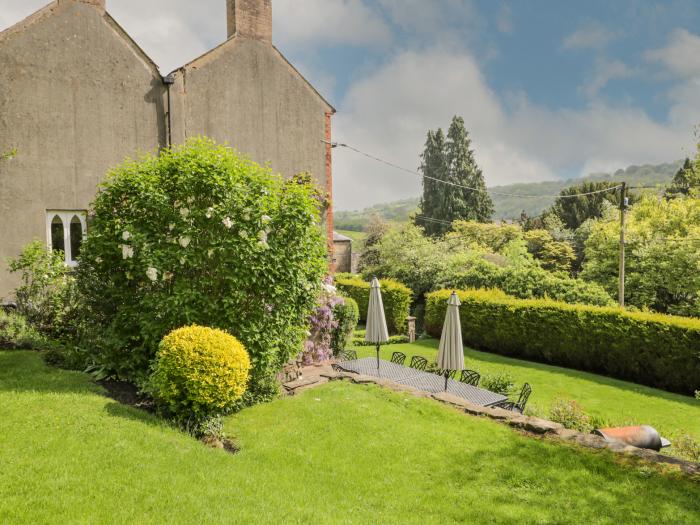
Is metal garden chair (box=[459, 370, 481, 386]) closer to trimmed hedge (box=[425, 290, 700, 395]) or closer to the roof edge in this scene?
trimmed hedge (box=[425, 290, 700, 395])

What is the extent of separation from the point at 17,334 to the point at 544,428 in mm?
11112

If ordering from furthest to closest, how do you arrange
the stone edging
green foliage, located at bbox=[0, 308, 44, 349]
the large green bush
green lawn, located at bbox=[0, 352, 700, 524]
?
1. green foliage, located at bbox=[0, 308, 44, 349]
2. the large green bush
3. the stone edging
4. green lawn, located at bbox=[0, 352, 700, 524]

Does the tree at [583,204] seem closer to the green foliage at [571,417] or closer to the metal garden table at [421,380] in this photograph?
the metal garden table at [421,380]

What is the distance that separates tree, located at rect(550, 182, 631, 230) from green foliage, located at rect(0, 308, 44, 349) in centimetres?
5339

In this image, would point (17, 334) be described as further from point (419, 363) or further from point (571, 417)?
point (571, 417)

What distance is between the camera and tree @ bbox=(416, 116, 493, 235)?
57.0 meters

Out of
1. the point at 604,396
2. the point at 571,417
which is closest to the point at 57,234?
the point at 571,417

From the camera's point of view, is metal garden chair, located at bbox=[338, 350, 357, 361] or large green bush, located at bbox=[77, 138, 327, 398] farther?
metal garden chair, located at bbox=[338, 350, 357, 361]

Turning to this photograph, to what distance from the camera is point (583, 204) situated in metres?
56.2

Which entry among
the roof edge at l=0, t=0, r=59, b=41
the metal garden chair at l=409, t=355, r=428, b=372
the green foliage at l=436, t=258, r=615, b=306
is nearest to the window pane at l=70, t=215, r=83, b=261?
the roof edge at l=0, t=0, r=59, b=41

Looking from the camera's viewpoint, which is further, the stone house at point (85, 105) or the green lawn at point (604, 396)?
the stone house at point (85, 105)

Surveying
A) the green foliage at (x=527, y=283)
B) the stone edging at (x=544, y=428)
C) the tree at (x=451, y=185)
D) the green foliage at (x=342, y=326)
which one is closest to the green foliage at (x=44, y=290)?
the stone edging at (x=544, y=428)

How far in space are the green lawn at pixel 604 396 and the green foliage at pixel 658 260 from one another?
7.85 metres

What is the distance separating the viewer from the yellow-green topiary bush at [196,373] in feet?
23.5
